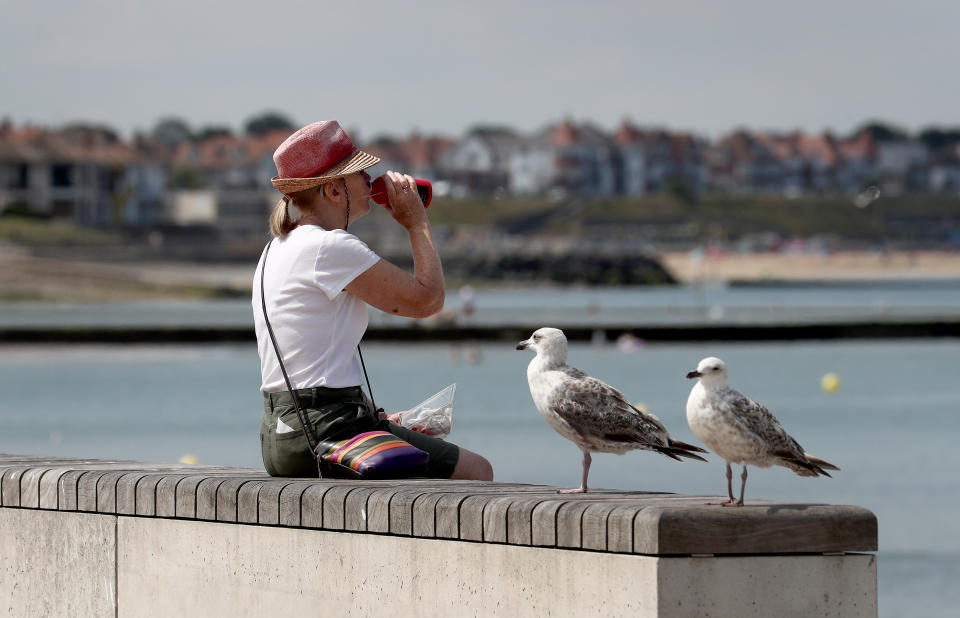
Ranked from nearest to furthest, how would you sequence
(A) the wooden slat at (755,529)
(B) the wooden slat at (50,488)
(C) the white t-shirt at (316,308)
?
(A) the wooden slat at (755,529) < (C) the white t-shirt at (316,308) < (B) the wooden slat at (50,488)

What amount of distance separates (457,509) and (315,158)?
5.09ft

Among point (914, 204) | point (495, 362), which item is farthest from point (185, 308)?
point (914, 204)

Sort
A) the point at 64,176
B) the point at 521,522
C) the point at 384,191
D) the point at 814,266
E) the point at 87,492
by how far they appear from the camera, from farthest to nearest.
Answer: the point at 814,266 → the point at 64,176 → the point at 384,191 → the point at 87,492 → the point at 521,522

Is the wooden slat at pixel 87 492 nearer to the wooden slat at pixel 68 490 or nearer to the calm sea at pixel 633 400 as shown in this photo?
the wooden slat at pixel 68 490

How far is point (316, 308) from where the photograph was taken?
5.47 metres

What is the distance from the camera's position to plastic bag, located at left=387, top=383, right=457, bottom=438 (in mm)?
5895

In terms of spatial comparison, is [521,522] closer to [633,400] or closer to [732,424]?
[732,424]

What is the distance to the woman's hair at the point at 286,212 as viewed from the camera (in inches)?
222

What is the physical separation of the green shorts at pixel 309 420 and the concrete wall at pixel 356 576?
1.33 ft

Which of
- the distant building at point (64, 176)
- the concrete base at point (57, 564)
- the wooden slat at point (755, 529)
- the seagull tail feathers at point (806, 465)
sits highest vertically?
the distant building at point (64, 176)

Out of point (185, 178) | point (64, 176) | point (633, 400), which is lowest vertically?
point (633, 400)

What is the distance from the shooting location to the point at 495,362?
57.8 meters

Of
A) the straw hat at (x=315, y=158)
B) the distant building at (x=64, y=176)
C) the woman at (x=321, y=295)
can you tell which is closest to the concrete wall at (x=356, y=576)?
the woman at (x=321, y=295)

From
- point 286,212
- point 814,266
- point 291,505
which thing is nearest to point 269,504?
point 291,505
